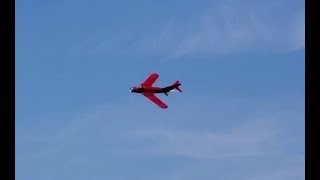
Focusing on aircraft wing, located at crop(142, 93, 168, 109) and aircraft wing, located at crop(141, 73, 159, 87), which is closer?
aircraft wing, located at crop(142, 93, 168, 109)

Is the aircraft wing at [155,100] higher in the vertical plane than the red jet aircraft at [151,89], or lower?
lower

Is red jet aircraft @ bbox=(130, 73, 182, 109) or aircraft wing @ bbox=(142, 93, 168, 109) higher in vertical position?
red jet aircraft @ bbox=(130, 73, 182, 109)

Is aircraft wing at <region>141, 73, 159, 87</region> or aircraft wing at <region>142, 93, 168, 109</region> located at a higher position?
aircraft wing at <region>141, 73, 159, 87</region>

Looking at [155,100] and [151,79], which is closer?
[155,100]

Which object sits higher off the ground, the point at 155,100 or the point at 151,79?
the point at 151,79

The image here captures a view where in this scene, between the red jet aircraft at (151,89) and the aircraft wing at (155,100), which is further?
the red jet aircraft at (151,89)

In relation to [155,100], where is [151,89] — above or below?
above

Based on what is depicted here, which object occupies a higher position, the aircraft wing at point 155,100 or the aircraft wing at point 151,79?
the aircraft wing at point 151,79
